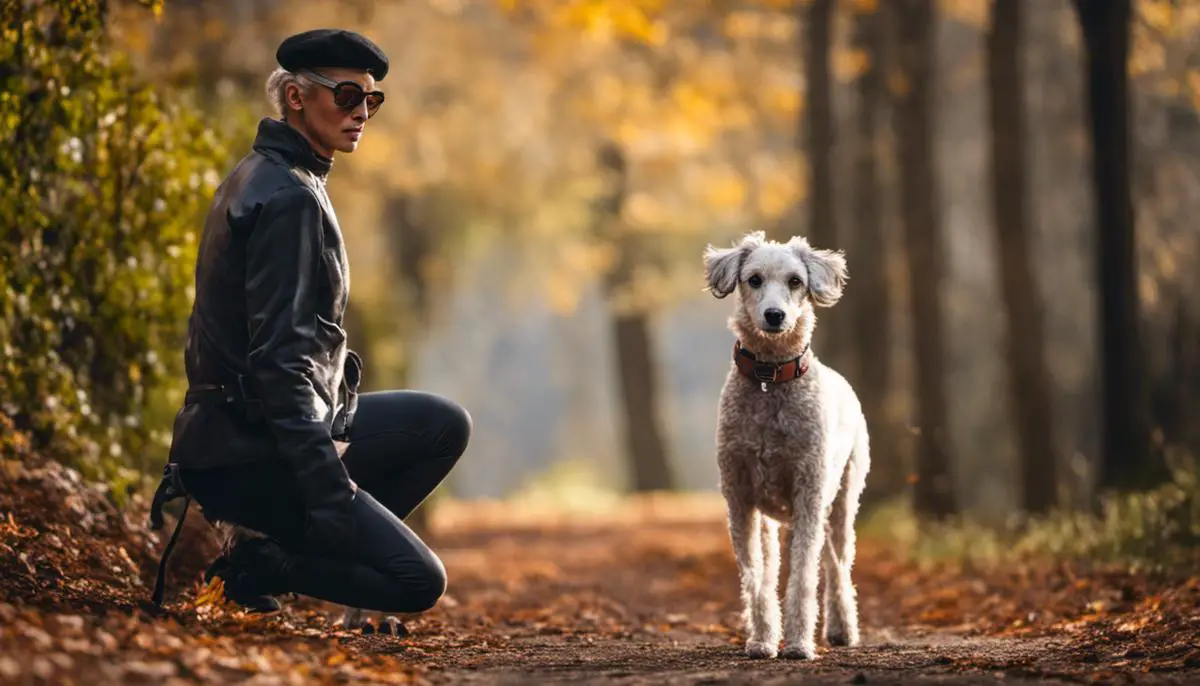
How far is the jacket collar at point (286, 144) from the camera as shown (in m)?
5.55

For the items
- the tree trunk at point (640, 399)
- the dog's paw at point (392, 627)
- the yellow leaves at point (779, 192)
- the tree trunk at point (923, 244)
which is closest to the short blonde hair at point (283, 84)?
the dog's paw at point (392, 627)

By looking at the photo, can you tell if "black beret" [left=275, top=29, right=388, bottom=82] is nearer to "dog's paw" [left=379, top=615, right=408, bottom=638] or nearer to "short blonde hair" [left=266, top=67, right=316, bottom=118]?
"short blonde hair" [left=266, top=67, right=316, bottom=118]

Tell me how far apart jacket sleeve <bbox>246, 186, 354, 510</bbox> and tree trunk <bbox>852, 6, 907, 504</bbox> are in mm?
11490

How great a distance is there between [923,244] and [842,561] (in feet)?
25.4

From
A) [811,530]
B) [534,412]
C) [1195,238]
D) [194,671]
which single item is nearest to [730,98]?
[1195,238]

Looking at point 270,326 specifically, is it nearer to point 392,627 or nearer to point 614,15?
point 392,627

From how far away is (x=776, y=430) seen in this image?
20.8 feet

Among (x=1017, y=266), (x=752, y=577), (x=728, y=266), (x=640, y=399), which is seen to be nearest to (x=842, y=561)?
(x=752, y=577)

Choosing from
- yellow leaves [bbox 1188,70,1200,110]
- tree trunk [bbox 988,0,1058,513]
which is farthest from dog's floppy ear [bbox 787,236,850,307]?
yellow leaves [bbox 1188,70,1200,110]

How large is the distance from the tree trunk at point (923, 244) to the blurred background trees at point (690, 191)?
0.12ft

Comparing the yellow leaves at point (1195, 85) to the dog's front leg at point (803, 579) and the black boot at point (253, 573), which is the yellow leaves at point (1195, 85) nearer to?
the dog's front leg at point (803, 579)

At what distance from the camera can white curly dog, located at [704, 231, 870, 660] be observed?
619 cm

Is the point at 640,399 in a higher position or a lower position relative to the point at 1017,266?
lower

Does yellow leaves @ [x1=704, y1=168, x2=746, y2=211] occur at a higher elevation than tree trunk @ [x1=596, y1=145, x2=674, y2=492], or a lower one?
higher
